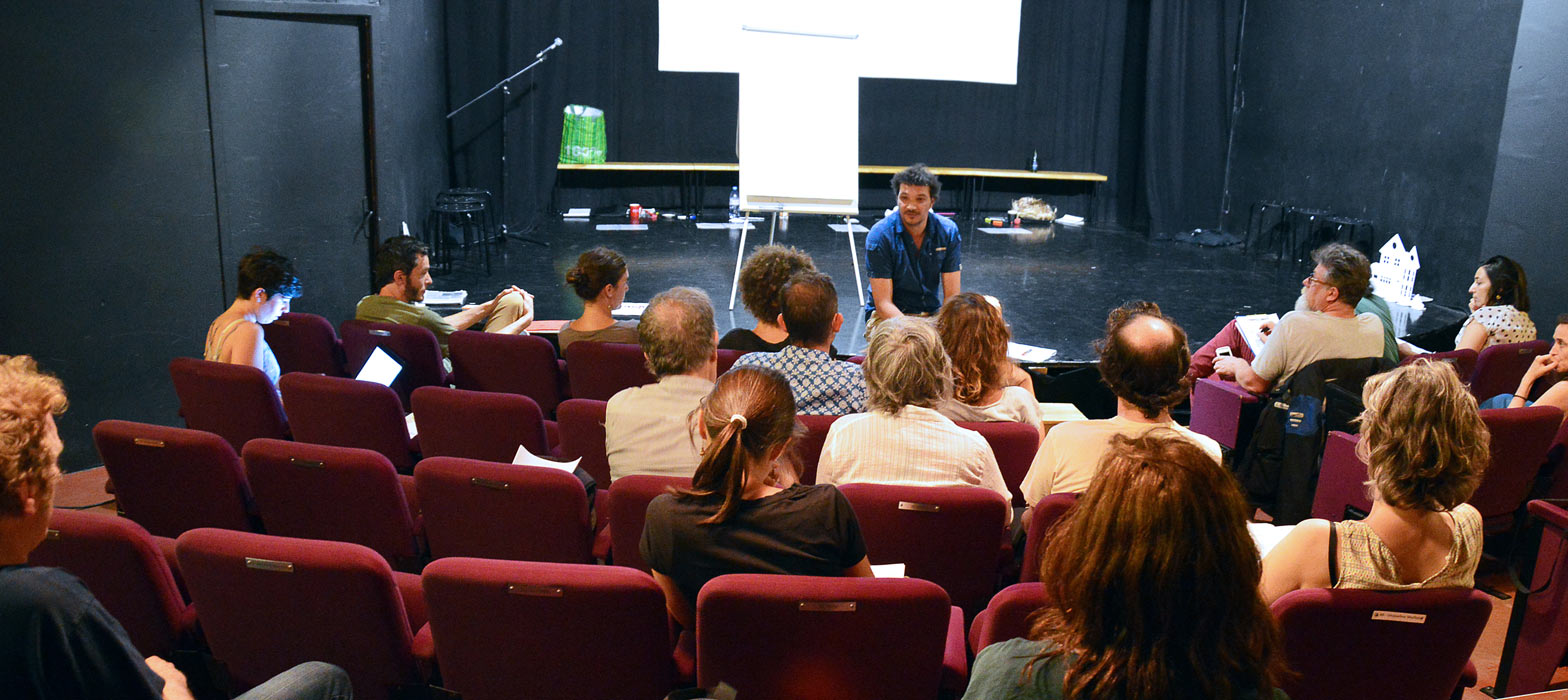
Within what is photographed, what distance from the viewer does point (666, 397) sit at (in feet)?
9.47

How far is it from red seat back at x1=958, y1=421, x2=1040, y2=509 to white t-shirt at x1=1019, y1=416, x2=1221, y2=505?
0.33 metres

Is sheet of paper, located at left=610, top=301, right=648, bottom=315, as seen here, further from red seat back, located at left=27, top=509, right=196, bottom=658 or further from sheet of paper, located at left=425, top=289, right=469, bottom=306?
red seat back, located at left=27, top=509, right=196, bottom=658

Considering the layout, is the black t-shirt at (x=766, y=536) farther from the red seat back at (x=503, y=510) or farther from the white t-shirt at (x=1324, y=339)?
the white t-shirt at (x=1324, y=339)

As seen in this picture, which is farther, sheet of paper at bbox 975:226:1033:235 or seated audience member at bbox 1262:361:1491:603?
sheet of paper at bbox 975:226:1033:235

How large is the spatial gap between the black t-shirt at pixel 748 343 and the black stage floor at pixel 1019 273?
5.59 ft

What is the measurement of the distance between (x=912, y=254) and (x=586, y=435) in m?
2.59

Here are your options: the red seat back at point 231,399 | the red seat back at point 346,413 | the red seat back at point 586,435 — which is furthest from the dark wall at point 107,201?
the red seat back at point 586,435

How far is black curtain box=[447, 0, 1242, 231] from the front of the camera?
10398 mm

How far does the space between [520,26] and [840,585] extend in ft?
31.7

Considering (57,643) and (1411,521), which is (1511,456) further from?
(57,643)

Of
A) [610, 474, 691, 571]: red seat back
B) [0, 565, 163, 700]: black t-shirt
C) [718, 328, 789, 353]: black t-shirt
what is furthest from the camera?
[718, 328, 789, 353]: black t-shirt

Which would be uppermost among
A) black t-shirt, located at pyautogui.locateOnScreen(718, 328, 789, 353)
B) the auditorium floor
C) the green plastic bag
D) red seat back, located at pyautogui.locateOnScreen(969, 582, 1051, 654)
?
the green plastic bag

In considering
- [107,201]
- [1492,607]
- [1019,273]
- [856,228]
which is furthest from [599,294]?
[856,228]

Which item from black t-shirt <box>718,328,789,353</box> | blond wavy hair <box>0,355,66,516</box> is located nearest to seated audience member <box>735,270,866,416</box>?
black t-shirt <box>718,328,789,353</box>
